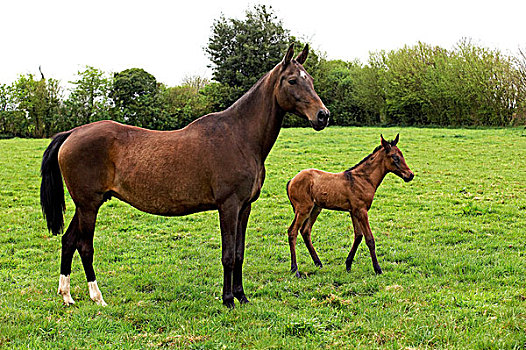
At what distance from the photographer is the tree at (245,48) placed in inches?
1729

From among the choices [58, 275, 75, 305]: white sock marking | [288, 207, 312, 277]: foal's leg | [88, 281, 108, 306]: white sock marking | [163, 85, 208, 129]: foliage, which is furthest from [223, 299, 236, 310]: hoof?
[163, 85, 208, 129]: foliage

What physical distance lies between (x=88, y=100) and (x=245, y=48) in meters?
18.2

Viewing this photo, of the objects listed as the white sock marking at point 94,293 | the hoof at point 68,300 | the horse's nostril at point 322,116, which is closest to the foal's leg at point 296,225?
the horse's nostril at point 322,116

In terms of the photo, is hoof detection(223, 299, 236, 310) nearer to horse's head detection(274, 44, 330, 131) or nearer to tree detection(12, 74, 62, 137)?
horse's head detection(274, 44, 330, 131)

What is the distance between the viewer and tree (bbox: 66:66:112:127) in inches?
1303

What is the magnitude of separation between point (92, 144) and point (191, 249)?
10.7 feet

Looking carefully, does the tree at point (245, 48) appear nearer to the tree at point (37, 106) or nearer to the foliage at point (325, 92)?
the foliage at point (325, 92)

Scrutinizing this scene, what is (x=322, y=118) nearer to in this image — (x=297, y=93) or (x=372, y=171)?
(x=297, y=93)

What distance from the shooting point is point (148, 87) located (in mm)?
36781

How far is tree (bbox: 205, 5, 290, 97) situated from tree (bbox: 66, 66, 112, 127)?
1313 cm

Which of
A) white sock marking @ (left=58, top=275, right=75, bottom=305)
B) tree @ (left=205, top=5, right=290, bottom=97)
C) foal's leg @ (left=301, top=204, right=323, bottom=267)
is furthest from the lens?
tree @ (left=205, top=5, right=290, bottom=97)

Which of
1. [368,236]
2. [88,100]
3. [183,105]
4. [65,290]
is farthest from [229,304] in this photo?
[183,105]

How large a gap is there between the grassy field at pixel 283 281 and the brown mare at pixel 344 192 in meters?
0.57

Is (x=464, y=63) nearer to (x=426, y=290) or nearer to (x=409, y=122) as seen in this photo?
(x=409, y=122)
